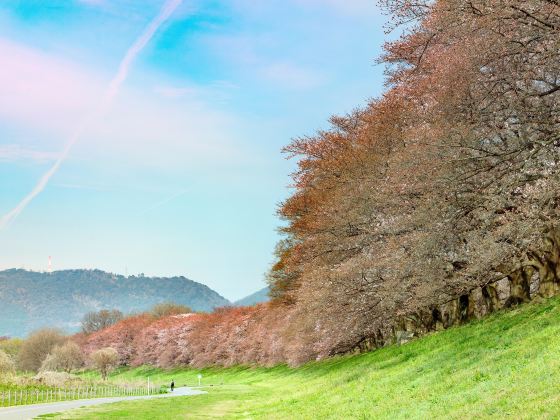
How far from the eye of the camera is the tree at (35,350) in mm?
137125

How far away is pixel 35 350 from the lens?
13850 centimetres

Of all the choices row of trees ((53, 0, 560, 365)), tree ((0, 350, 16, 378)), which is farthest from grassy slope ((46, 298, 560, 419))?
tree ((0, 350, 16, 378))

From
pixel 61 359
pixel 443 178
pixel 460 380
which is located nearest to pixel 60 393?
pixel 443 178

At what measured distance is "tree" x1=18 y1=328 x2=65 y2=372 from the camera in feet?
450

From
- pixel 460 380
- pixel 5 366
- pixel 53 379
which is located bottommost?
pixel 53 379

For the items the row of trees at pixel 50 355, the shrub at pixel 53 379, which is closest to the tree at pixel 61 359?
the row of trees at pixel 50 355

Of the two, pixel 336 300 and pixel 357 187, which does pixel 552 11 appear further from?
pixel 336 300

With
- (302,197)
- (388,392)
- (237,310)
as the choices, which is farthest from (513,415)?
(237,310)

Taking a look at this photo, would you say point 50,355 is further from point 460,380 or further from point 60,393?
point 460,380

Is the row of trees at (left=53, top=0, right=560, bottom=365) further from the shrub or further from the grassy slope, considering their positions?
the shrub

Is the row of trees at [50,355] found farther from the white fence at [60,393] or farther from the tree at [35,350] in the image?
the white fence at [60,393]

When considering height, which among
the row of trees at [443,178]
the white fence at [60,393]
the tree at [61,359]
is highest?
the row of trees at [443,178]

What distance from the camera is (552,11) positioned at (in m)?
17.1

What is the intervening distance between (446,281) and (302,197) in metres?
24.5
